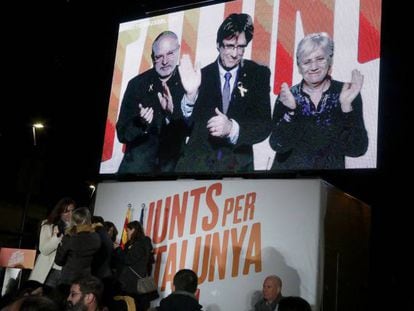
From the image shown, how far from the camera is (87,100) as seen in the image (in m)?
14.5

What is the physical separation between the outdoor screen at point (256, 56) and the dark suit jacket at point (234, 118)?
0.05 feet

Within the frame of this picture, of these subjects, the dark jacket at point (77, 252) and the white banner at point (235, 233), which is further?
the white banner at point (235, 233)

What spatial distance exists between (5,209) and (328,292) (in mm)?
14399

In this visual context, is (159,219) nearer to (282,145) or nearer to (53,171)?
(282,145)

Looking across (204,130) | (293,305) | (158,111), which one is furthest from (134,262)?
(293,305)

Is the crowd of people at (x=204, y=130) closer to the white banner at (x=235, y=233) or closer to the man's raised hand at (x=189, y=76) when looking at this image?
the man's raised hand at (x=189, y=76)

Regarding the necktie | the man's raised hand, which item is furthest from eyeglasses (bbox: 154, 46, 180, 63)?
the necktie

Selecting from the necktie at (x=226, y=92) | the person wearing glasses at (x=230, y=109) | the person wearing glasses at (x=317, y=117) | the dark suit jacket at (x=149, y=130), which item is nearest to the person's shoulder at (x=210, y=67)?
the person wearing glasses at (x=230, y=109)

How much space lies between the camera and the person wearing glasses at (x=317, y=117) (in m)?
6.00

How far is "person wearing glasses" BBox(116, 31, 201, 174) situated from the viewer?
23.3ft

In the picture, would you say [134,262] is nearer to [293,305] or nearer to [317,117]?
[317,117]

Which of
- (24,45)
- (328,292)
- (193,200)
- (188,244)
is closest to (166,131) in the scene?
(193,200)

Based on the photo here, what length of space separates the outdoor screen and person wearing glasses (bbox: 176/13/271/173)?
2 cm

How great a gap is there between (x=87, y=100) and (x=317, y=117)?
9.53 meters
